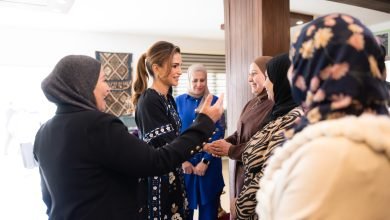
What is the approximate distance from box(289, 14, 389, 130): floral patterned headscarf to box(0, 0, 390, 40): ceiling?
3073 millimetres

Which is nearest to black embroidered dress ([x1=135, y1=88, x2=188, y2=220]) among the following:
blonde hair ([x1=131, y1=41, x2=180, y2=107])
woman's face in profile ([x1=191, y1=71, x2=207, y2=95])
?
blonde hair ([x1=131, y1=41, x2=180, y2=107])

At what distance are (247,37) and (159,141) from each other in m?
0.99

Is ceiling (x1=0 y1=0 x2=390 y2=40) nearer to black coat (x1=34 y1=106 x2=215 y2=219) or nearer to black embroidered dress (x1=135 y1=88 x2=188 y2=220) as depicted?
black embroidered dress (x1=135 y1=88 x2=188 y2=220)

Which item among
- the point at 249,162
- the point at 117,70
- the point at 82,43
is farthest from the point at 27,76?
the point at 249,162

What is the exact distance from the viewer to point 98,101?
38.7 inches

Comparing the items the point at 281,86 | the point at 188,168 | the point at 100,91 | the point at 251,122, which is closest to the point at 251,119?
the point at 251,122

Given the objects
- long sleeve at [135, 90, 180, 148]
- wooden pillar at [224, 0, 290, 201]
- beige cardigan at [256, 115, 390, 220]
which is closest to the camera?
beige cardigan at [256, 115, 390, 220]

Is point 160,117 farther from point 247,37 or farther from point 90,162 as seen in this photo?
point 247,37

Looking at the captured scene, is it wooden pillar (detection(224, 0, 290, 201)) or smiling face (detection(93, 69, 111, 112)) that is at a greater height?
wooden pillar (detection(224, 0, 290, 201))

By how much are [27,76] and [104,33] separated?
1.36 meters

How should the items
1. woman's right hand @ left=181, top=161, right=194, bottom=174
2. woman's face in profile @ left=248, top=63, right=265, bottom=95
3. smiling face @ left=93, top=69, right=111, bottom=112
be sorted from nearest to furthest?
smiling face @ left=93, top=69, right=111, bottom=112 → woman's face in profile @ left=248, top=63, right=265, bottom=95 → woman's right hand @ left=181, top=161, right=194, bottom=174

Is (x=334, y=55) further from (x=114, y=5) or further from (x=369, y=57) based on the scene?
(x=114, y=5)

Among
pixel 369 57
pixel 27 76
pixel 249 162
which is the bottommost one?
pixel 249 162

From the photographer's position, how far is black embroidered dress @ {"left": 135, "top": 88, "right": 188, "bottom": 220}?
1.35 meters
